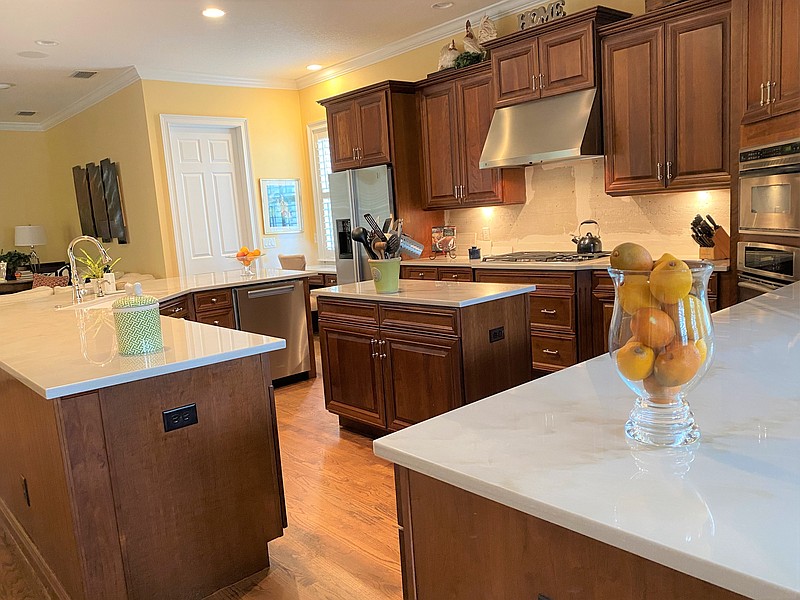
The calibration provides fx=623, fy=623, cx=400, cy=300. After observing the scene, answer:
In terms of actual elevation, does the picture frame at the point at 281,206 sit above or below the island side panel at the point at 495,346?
above

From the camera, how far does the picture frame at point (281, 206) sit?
736cm

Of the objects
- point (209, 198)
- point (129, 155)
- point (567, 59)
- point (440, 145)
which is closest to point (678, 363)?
point (567, 59)

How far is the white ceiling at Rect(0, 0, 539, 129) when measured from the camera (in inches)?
188

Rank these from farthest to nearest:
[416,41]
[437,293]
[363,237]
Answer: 1. [416,41]
2. [363,237]
3. [437,293]

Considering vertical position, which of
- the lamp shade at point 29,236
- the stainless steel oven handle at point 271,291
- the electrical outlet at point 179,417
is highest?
the lamp shade at point 29,236

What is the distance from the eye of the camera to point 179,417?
2.05 m

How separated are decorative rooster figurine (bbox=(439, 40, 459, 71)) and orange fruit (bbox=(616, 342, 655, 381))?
4762 millimetres

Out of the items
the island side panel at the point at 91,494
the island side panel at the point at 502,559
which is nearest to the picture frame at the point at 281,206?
the island side panel at the point at 91,494

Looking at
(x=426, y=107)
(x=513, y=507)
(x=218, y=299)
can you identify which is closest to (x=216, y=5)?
(x=426, y=107)

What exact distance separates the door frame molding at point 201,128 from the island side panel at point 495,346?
15.5 feet

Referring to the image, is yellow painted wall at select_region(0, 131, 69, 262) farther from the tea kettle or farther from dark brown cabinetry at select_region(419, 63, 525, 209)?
the tea kettle

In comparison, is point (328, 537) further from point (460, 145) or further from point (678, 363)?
point (460, 145)

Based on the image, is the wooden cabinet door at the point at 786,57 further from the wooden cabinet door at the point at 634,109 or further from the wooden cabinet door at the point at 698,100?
the wooden cabinet door at the point at 634,109

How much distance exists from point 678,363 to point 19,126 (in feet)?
32.7
